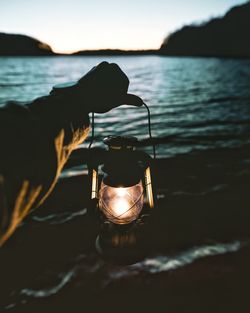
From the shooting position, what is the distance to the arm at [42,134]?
936 millimetres

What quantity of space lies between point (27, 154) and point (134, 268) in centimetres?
471

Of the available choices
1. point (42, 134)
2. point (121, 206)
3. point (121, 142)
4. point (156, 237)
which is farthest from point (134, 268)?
point (42, 134)

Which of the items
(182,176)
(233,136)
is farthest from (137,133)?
(182,176)

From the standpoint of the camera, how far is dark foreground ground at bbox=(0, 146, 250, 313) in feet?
14.8

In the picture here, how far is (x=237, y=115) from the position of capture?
18.5m

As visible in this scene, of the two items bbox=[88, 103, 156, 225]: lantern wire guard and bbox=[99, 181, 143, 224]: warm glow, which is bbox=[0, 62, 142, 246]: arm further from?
bbox=[99, 181, 143, 224]: warm glow

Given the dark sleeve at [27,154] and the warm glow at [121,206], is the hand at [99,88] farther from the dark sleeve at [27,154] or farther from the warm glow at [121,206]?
the warm glow at [121,206]

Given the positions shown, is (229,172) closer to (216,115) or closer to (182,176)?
(182,176)

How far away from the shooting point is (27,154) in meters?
1.02

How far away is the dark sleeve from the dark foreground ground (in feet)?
5.55

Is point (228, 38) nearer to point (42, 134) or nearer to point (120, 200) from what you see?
point (120, 200)

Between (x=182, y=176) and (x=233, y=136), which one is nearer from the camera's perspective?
(x=182, y=176)

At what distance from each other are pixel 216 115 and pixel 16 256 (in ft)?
54.9

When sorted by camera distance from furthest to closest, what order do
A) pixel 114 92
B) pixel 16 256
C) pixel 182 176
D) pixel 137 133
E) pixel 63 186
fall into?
pixel 137 133 < pixel 182 176 < pixel 63 186 < pixel 16 256 < pixel 114 92
